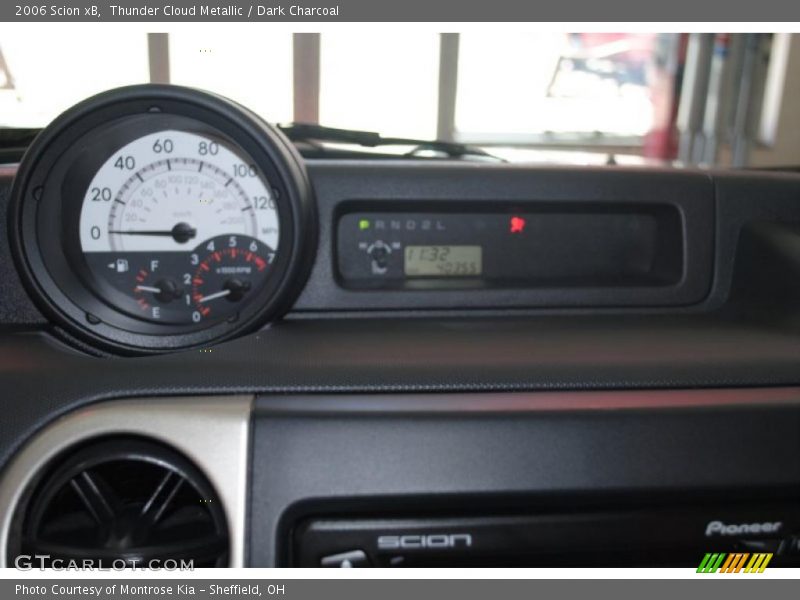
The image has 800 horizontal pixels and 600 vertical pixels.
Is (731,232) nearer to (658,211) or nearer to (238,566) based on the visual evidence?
(658,211)

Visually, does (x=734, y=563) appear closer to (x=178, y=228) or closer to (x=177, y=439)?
(x=177, y=439)

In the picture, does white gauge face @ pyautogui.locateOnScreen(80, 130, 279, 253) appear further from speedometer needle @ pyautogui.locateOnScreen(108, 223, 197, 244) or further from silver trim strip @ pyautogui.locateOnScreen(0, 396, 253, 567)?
silver trim strip @ pyautogui.locateOnScreen(0, 396, 253, 567)

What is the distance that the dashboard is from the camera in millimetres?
829

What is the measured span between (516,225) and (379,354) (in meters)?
0.42

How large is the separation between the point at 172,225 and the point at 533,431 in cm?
67

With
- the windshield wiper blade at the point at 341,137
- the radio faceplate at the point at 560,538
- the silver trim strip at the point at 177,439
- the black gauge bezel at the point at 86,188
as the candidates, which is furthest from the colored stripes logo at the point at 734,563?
the windshield wiper blade at the point at 341,137

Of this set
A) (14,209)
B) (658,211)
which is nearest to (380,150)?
(658,211)

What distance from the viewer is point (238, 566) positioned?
0.82 m

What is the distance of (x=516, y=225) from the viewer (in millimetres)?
1265

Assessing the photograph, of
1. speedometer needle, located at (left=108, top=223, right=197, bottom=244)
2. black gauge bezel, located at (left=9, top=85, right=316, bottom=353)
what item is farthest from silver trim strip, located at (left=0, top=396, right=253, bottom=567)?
speedometer needle, located at (left=108, top=223, right=197, bottom=244)

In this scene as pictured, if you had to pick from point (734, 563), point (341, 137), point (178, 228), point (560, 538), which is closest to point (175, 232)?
point (178, 228)

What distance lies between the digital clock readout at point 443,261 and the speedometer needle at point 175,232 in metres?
0.37

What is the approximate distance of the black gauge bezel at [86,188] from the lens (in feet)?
3.47

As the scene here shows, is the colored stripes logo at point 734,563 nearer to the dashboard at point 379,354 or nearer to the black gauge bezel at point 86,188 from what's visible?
the dashboard at point 379,354
